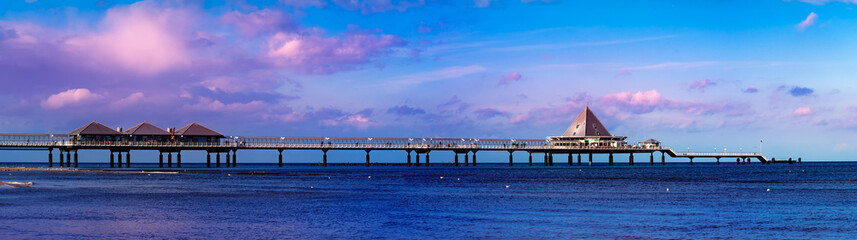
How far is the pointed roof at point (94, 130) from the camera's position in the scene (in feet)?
359

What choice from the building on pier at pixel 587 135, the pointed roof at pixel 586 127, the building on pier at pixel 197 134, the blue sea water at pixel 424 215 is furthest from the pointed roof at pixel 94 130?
the pointed roof at pixel 586 127

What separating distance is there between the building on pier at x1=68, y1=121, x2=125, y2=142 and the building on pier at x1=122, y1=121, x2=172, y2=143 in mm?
1532

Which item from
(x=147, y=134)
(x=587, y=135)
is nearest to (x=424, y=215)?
(x=147, y=134)

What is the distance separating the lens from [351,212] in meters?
36.0

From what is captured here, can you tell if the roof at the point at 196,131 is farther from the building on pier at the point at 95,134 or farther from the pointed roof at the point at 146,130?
the building on pier at the point at 95,134

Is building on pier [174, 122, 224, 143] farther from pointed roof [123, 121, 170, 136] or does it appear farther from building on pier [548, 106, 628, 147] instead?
building on pier [548, 106, 628, 147]

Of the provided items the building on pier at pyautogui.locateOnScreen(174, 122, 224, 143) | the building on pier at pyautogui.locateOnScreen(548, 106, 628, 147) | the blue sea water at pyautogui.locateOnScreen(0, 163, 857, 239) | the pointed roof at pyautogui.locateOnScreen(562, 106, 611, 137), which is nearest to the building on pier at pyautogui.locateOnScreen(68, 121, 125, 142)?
the building on pier at pyautogui.locateOnScreen(174, 122, 224, 143)

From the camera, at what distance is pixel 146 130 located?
11300 cm

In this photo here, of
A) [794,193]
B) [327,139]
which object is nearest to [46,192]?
[794,193]

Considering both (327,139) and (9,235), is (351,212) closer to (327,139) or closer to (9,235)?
(9,235)

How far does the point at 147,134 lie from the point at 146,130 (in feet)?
4.66

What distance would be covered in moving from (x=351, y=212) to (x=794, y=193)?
30984 mm

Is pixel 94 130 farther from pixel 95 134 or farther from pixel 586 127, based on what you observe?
pixel 586 127

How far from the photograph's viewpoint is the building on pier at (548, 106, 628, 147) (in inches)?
5630
